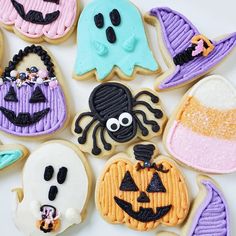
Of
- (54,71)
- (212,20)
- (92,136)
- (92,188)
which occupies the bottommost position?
(92,188)

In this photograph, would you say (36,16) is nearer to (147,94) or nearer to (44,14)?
(44,14)

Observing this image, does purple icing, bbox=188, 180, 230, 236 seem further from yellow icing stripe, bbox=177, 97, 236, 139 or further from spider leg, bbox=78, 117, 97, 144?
spider leg, bbox=78, 117, 97, 144

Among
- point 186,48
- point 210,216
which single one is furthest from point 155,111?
point 210,216

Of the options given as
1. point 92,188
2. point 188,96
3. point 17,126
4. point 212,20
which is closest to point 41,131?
point 17,126

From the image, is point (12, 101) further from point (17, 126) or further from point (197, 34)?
point (197, 34)

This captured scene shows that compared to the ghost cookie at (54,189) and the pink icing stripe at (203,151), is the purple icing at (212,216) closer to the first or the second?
the pink icing stripe at (203,151)

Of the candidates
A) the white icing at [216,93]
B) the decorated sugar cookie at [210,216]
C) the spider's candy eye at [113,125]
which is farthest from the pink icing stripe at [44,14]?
the decorated sugar cookie at [210,216]

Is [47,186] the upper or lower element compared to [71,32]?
lower

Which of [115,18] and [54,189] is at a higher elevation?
[115,18]
